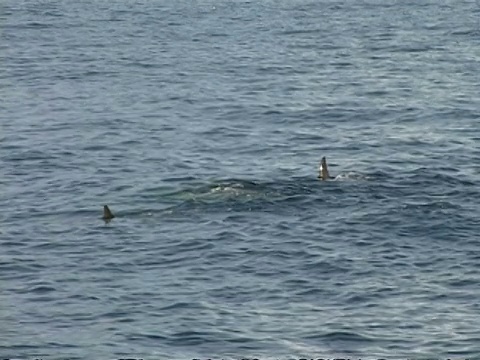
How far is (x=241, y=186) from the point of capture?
65562mm

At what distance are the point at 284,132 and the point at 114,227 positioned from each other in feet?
63.2

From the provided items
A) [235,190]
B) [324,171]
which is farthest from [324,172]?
[235,190]

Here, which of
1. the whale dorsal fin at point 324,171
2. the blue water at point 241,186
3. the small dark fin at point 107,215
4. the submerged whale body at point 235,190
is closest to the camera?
the blue water at point 241,186

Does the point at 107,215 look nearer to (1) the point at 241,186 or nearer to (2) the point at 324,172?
(1) the point at 241,186

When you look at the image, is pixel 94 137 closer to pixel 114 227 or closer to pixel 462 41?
pixel 114 227

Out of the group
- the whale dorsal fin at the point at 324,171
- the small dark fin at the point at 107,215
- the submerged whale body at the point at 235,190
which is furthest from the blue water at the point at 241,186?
the whale dorsal fin at the point at 324,171

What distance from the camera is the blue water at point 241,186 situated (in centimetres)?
4862

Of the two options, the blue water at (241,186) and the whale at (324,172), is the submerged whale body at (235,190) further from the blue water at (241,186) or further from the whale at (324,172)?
the blue water at (241,186)

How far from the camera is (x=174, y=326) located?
159 feet

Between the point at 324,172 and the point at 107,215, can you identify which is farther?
the point at 324,172

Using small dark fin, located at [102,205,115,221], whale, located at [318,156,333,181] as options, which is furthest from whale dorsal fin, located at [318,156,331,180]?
small dark fin, located at [102,205,115,221]

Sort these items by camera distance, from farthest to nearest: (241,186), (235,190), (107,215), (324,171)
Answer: (324,171)
(241,186)
(235,190)
(107,215)

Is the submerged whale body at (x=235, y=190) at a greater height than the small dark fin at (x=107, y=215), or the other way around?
the small dark fin at (x=107, y=215)

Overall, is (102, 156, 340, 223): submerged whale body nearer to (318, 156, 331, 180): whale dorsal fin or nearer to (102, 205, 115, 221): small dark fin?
(318, 156, 331, 180): whale dorsal fin
